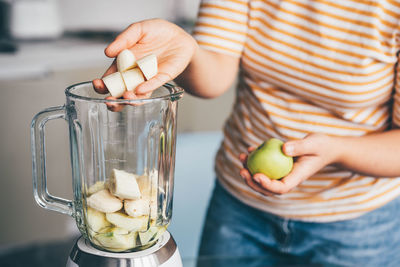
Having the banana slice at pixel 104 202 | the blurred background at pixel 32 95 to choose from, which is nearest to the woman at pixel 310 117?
the banana slice at pixel 104 202

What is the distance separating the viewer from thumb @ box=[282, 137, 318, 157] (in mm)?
765

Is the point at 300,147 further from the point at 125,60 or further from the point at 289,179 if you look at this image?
the point at 125,60

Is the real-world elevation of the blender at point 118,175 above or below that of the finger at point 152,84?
below

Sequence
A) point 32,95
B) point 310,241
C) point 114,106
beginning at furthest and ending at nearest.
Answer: point 32,95 → point 310,241 → point 114,106

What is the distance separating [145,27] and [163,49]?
2.1 inches

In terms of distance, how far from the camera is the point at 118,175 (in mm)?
627

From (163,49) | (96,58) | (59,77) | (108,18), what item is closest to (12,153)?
(59,77)

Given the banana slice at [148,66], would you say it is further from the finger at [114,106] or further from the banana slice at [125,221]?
the banana slice at [125,221]

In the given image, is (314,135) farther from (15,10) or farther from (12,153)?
(15,10)

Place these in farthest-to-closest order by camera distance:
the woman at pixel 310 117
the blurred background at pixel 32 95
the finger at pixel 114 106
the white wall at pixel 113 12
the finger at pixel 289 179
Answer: the white wall at pixel 113 12
the blurred background at pixel 32 95
the woman at pixel 310 117
the finger at pixel 289 179
the finger at pixel 114 106

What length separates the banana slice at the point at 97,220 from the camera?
0.65 metres

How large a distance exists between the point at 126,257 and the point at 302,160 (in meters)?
0.32

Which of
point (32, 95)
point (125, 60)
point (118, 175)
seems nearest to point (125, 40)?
point (125, 60)

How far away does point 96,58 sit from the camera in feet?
7.29
